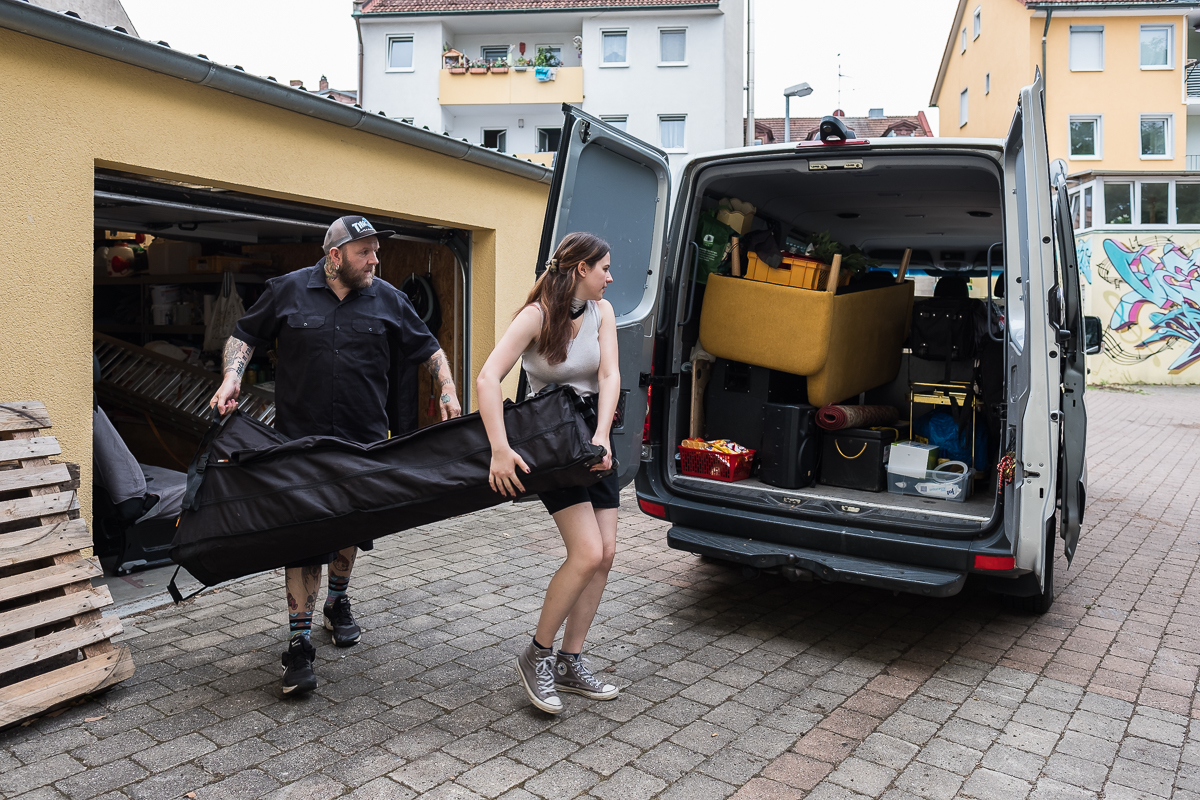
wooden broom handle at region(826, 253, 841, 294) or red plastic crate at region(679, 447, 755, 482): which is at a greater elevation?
wooden broom handle at region(826, 253, 841, 294)

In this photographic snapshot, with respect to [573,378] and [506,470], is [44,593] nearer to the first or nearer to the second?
[506,470]

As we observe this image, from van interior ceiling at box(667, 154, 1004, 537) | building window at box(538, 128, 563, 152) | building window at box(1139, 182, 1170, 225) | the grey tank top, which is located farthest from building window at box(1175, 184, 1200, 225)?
the grey tank top

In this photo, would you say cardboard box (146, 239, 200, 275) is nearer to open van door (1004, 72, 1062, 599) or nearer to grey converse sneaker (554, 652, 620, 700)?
→ grey converse sneaker (554, 652, 620, 700)

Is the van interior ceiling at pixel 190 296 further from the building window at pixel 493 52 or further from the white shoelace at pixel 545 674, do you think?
the building window at pixel 493 52

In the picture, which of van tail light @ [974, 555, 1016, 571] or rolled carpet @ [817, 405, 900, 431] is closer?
van tail light @ [974, 555, 1016, 571]

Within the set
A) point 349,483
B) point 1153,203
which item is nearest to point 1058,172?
point 349,483

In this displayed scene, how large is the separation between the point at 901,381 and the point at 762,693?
3.41m

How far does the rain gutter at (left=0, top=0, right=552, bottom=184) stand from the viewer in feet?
13.0

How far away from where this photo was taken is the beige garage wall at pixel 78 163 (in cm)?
405

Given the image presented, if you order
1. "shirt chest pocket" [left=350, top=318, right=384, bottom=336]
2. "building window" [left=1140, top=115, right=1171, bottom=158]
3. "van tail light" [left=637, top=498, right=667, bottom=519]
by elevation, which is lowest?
"van tail light" [left=637, top=498, right=667, bottom=519]

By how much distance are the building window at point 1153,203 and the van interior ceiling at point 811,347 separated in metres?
17.1

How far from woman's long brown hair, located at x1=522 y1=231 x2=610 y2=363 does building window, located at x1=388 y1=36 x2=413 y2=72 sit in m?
29.7

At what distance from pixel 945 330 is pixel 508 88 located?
25.4m

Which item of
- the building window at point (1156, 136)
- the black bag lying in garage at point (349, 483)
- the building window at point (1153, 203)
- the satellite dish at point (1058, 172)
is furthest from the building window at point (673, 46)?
the black bag lying in garage at point (349, 483)
